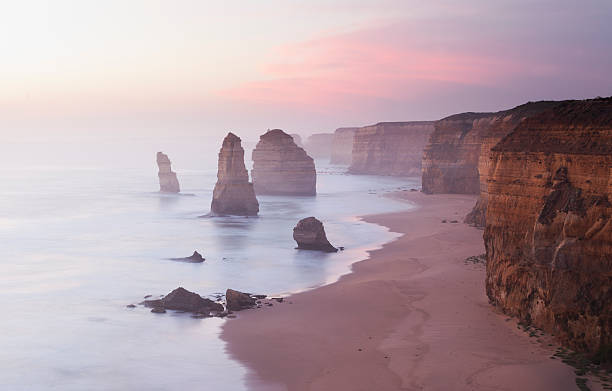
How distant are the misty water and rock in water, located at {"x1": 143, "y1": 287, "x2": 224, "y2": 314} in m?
0.69

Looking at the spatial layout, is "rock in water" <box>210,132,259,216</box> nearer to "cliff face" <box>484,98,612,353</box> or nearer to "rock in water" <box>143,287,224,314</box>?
"rock in water" <box>143,287,224,314</box>

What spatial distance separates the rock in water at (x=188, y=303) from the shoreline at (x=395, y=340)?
178cm

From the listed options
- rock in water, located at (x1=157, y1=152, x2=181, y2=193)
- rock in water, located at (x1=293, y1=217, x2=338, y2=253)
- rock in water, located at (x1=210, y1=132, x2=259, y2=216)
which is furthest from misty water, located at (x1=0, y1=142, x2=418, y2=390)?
rock in water, located at (x1=157, y1=152, x2=181, y2=193)

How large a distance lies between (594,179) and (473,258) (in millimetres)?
16277

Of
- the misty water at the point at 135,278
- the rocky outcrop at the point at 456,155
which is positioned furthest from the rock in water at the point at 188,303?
the rocky outcrop at the point at 456,155

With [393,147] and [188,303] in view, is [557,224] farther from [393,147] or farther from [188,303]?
[393,147]

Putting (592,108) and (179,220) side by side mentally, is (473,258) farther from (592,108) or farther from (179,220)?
(179,220)

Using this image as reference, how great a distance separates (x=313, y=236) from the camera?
42969 millimetres

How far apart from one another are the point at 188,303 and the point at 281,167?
66821 millimetres

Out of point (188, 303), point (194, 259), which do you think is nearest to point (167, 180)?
point (194, 259)

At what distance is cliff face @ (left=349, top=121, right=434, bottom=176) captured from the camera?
146250mm

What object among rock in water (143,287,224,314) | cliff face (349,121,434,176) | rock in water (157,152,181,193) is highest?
cliff face (349,121,434,176)

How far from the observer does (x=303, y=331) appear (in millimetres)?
22469

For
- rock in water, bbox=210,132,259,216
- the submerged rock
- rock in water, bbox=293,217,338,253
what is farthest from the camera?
rock in water, bbox=210,132,259,216
